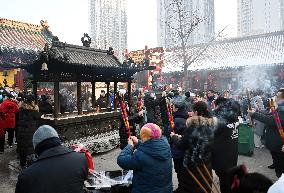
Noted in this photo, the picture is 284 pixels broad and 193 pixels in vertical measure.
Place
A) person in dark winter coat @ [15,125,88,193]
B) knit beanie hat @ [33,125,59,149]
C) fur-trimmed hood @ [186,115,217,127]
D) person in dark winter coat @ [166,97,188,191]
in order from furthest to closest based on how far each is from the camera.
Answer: person in dark winter coat @ [166,97,188,191]
fur-trimmed hood @ [186,115,217,127]
knit beanie hat @ [33,125,59,149]
person in dark winter coat @ [15,125,88,193]

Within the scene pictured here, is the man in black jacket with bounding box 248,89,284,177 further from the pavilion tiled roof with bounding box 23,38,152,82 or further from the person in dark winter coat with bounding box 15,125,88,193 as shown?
the pavilion tiled roof with bounding box 23,38,152,82

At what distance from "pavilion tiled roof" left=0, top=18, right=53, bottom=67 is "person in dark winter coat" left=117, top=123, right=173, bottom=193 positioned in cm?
1488

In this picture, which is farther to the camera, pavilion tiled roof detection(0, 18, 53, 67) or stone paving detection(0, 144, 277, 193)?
pavilion tiled roof detection(0, 18, 53, 67)

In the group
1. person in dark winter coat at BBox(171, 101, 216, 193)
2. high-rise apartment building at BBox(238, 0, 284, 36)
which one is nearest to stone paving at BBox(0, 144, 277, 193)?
person in dark winter coat at BBox(171, 101, 216, 193)

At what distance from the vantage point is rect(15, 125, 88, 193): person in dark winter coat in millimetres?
2795

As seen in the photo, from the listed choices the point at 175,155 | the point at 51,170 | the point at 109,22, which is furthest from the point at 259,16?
the point at 51,170

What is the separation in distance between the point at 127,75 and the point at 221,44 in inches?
914

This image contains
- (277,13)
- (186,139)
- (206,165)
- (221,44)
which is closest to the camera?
(186,139)

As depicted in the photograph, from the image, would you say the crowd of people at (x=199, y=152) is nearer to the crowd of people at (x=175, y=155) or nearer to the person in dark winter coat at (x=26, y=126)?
the crowd of people at (x=175, y=155)

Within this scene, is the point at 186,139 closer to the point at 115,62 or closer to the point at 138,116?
the point at 138,116

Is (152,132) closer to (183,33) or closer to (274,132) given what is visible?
(274,132)

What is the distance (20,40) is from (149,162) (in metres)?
18.6

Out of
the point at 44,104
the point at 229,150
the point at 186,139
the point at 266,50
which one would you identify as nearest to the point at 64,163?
the point at 186,139

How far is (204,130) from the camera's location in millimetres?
4562
